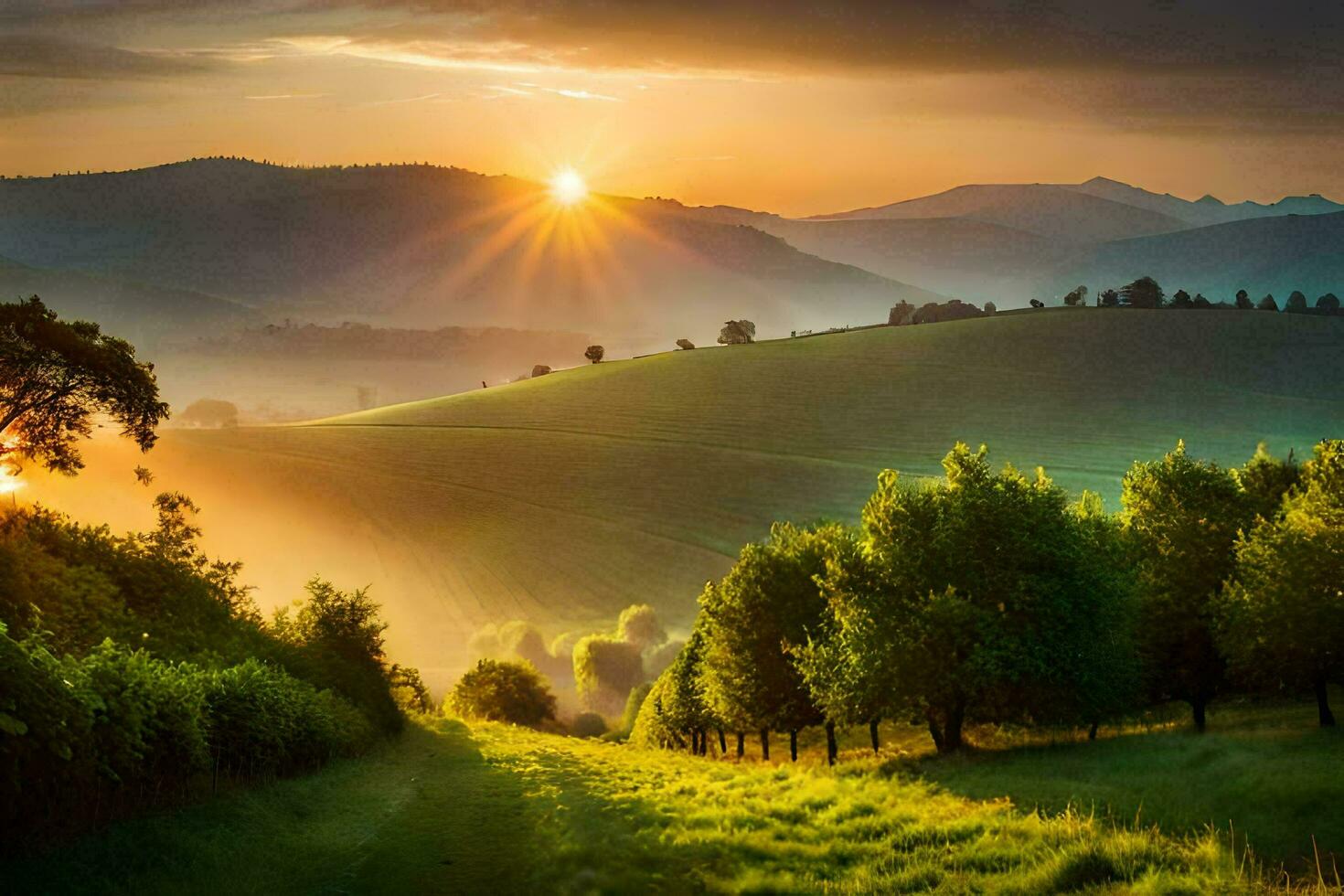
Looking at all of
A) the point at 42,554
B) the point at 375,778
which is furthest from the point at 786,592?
the point at 42,554

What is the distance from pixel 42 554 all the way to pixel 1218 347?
163438 mm

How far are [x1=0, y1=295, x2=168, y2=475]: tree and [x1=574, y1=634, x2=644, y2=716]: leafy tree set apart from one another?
78.2 m

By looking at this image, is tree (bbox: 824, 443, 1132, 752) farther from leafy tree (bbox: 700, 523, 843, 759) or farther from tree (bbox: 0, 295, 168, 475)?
tree (bbox: 0, 295, 168, 475)

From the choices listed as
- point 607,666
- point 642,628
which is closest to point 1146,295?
point 642,628

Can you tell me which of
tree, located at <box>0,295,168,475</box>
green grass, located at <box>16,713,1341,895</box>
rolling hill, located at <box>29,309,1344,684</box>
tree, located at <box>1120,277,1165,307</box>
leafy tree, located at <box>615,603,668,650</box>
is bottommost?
green grass, located at <box>16,713,1341,895</box>

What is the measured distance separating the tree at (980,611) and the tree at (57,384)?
2788cm

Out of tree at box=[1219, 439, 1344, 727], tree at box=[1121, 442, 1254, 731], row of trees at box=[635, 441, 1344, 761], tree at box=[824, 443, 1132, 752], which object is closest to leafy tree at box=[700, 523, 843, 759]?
row of trees at box=[635, 441, 1344, 761]

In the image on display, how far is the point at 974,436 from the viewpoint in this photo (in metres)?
136

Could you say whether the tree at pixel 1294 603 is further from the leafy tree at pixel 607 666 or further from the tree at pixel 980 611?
the leafy tree at pixel 607 666

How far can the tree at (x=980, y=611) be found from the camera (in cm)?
3950

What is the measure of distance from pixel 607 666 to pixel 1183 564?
233 feet

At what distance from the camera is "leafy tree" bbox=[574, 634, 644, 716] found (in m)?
113

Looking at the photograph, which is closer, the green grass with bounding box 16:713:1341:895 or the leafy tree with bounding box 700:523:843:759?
the green grass with bounding box 16:713:1341:895

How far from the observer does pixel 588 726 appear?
365 ft
